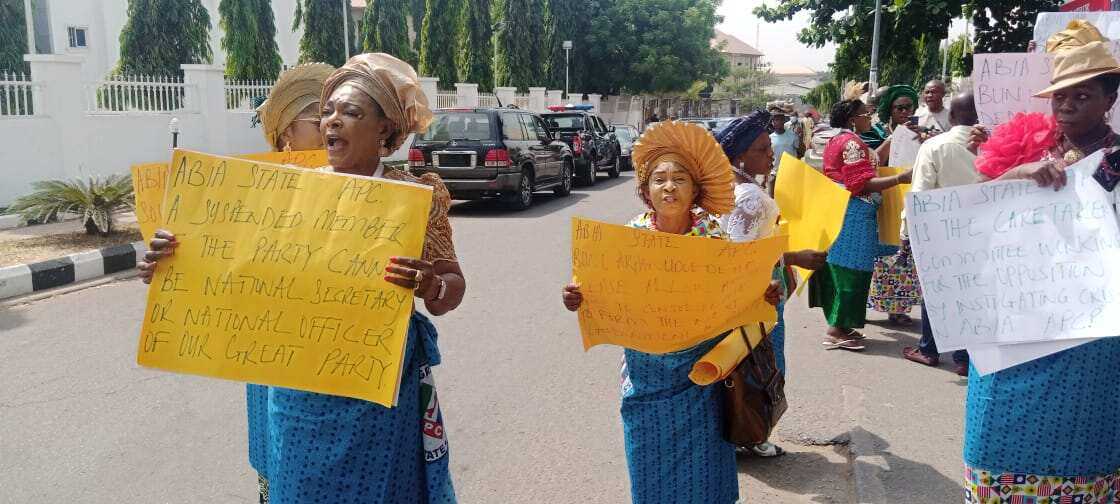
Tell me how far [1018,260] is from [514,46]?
1454 inches

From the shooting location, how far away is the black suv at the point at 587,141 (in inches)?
746

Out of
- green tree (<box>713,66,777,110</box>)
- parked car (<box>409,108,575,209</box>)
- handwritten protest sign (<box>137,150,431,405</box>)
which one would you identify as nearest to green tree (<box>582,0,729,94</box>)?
parked car (<box>409,108,575,209</box>)

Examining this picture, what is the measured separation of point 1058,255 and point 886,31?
19977mm

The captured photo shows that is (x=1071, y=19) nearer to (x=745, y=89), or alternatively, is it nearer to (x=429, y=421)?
(x=429, y=421)

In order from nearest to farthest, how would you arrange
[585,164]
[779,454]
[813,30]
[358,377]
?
[358,377]
[779,454]
[585,164]
[813,30]

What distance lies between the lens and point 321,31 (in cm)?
3048

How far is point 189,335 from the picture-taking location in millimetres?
2145

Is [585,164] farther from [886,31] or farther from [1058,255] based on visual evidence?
[1058,255]

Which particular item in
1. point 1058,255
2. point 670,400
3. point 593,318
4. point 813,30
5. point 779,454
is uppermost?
point 813,30

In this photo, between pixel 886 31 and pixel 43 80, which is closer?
pixel 43 80

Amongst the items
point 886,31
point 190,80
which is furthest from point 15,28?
point 886,31

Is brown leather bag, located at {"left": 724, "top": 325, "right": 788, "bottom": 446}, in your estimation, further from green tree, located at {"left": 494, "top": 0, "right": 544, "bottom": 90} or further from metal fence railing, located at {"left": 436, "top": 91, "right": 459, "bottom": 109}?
green tree, located at {"left": 494, "top": 0, "right": 544, "bottom": 90}

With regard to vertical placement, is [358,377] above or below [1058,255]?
below

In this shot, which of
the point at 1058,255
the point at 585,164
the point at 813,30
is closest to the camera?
the point at 1058,255
